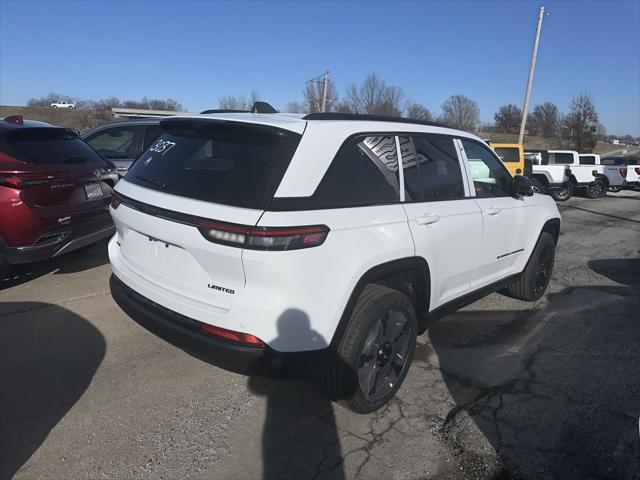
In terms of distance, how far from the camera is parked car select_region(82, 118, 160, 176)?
735cm

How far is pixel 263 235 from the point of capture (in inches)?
90.6

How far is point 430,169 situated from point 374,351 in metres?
1.40

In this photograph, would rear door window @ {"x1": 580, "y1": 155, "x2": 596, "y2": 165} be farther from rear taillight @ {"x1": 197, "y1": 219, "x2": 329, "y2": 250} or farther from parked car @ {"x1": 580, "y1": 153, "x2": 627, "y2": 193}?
rear taillight @ {"x1": 197, "y1": 219, "x2": 329, "y2": 250}

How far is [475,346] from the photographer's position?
4.07m

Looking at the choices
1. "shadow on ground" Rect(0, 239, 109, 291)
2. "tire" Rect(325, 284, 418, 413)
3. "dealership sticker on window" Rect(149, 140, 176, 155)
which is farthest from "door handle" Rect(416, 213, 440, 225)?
"shadow on ground" Rect(0, 239, 109, 291)

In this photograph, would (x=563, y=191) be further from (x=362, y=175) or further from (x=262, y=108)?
(x=362, y=175)

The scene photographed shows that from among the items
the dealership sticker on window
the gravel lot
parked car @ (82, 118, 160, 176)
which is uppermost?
parked car @ (82, 118, 160, 176)

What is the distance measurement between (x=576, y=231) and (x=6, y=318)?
1069 cm

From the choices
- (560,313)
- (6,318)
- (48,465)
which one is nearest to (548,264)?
(560,313)

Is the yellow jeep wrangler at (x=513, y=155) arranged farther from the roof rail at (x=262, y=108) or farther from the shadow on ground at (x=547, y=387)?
the roof rail at (x=262, y=108)

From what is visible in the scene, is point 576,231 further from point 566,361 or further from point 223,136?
point 223,136

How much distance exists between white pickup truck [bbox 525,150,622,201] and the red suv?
1553 centimetres

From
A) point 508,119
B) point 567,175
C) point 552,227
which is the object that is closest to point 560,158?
point 567,175

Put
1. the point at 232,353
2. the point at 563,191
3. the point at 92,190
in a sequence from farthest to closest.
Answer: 1. the point at 563,191
2. the point at 92,190
3. the point at 232,353
